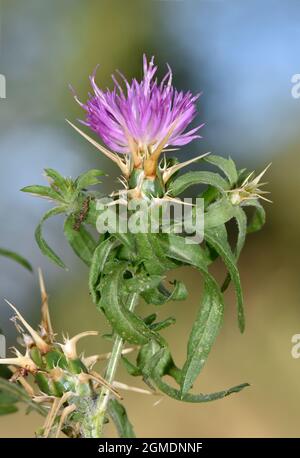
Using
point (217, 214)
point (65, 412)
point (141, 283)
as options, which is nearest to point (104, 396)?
point (65, 412)

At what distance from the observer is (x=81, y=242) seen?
38.4 inches

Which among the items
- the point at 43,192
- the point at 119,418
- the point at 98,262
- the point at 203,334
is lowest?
the point at 119,418

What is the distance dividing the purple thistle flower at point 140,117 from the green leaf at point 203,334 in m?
0.22

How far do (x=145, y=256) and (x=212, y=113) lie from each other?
433cm

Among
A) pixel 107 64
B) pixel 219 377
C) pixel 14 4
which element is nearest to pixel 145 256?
pixel 219 377

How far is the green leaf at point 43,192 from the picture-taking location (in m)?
0.91

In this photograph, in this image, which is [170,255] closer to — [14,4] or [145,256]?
[145,256]

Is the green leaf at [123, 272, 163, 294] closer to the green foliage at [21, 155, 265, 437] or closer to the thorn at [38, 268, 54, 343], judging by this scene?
the green foliage at [21, 155, 265, 437]

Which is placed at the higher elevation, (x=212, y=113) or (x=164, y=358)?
(x=212, y=113)

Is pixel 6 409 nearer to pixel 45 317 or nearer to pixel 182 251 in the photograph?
pixel 45 317

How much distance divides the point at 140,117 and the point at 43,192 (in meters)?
0.18

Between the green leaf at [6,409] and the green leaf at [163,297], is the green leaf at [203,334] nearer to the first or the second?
the green leaf at [163,297]
